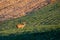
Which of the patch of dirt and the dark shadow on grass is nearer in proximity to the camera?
the dark shadow on grass

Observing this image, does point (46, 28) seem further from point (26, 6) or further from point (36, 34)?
point (26, 6)

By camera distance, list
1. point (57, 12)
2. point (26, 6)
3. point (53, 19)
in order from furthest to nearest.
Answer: point (26, 6) → point (57, 12) → point (53, 19)

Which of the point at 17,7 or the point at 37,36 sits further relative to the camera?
the point at 17,7

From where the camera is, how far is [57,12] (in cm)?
1009

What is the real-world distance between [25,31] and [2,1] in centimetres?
621

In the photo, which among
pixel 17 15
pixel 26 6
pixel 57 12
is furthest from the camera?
pixel 26 6

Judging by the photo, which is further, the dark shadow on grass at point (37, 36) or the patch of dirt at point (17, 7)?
the patch of dirt at point (17, 7)

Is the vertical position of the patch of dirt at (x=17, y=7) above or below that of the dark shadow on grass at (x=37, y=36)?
below

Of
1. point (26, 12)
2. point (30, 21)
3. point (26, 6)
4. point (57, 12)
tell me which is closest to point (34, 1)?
point (26, 6)

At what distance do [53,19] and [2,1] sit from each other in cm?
456

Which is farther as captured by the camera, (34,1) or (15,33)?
(34,1)

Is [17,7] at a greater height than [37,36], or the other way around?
[37,36]

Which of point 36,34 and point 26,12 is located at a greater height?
point 36,34

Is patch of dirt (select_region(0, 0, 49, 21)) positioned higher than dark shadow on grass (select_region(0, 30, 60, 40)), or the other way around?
dark shadow on grass (select_region(0, 30, 60, 40))
